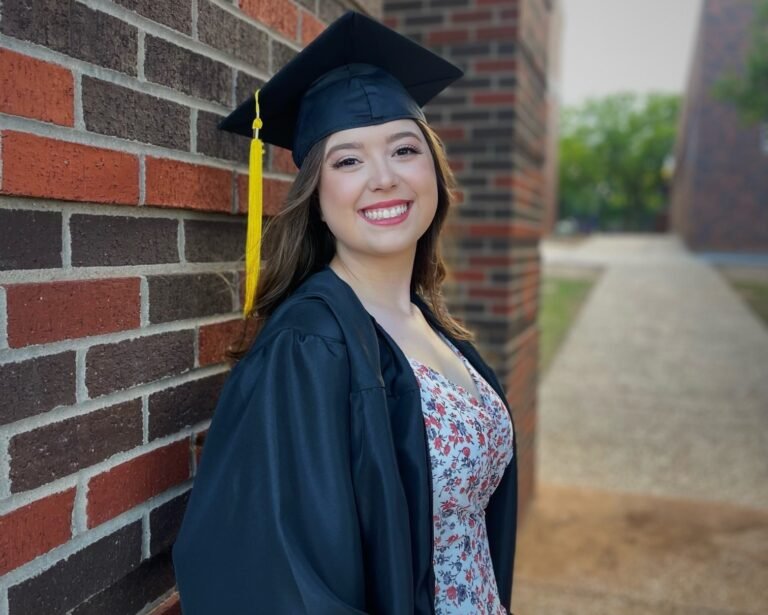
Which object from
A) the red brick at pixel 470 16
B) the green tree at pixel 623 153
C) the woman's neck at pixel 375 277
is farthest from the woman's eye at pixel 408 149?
the green tree at pixel 623 153

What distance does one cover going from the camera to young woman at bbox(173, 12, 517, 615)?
1.24 meters

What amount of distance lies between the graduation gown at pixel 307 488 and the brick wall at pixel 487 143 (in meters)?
2.63

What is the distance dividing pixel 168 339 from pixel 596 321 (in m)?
11.7

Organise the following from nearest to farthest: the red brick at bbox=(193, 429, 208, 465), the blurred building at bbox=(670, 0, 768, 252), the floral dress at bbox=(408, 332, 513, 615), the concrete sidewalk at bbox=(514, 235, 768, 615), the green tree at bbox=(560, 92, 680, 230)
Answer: the floral dress at bbox=(408, 332, 513, 615)
the red brick at bbox=(193, 429, 208, 465)
the concrete sidewalk at bbox=(514, 235, 768, 615)
the blurred building at bbox=(670, 0, 768, 252)
the green tree at bbox=(560, 92, 680, 230)

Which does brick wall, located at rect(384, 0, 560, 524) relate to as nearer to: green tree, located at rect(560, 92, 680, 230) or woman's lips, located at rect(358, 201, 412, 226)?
woman's lips, located at rect(358, 201, 412, 226)

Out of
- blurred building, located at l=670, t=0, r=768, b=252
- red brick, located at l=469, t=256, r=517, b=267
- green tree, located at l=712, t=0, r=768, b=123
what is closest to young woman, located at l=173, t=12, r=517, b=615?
red brick, located at l=469, t=256, r=517, b=267

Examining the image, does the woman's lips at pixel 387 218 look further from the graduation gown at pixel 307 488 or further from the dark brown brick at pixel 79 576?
the dark brown brick at pixel 79 576

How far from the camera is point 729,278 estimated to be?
17391 millimetres

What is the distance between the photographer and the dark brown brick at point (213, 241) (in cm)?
160

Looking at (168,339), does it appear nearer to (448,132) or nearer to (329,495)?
(329,495)

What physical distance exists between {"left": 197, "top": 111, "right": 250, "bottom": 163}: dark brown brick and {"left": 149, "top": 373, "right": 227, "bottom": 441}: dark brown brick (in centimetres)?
50

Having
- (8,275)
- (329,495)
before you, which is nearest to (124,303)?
(8,275)

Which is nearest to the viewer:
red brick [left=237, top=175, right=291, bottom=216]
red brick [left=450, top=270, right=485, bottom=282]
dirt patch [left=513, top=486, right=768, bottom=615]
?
red brick [left=237, top=175, right=291, bottom=216]

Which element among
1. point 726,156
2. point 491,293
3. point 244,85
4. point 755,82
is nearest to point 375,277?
point 244,85
